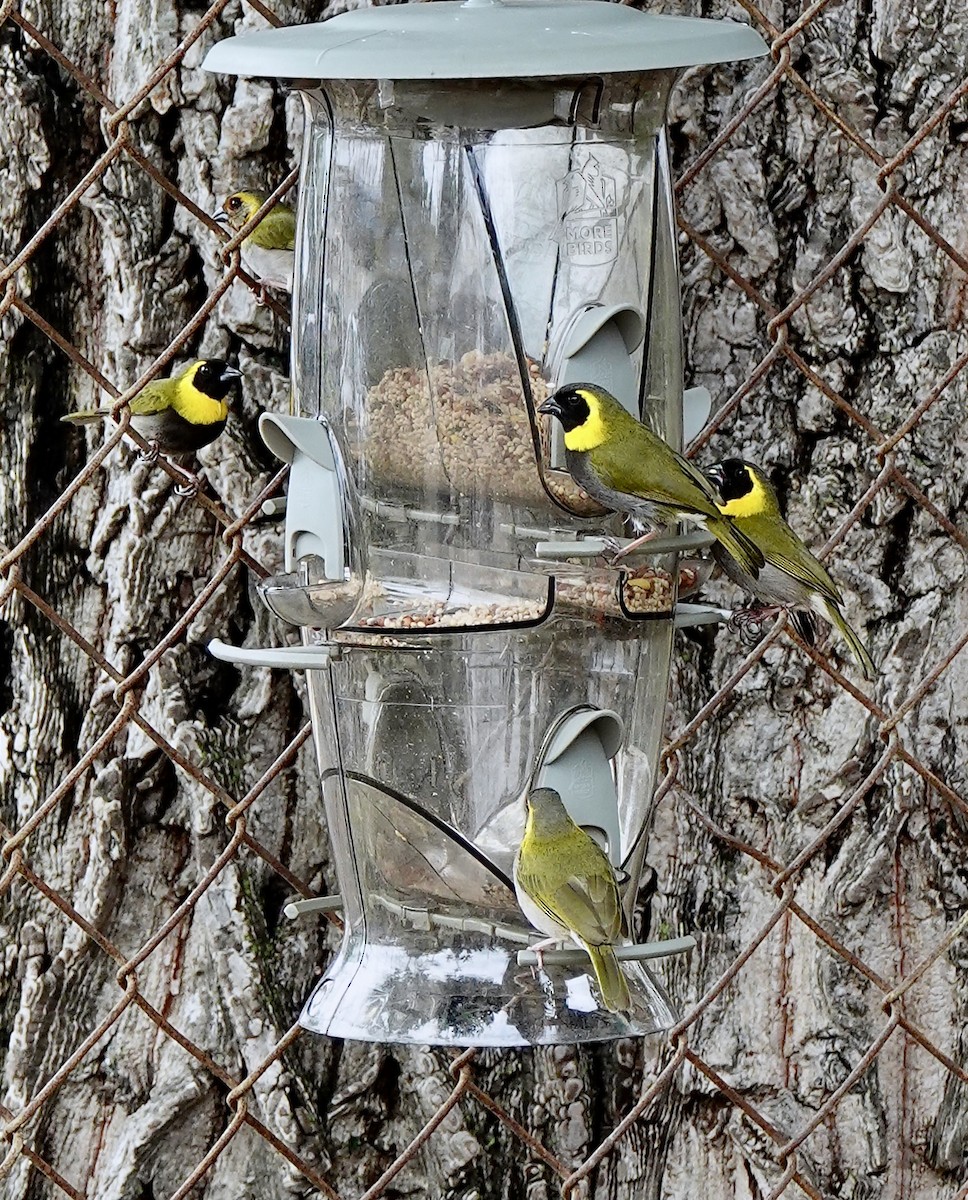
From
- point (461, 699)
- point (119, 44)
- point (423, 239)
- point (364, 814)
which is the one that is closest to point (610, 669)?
point (461, 699)

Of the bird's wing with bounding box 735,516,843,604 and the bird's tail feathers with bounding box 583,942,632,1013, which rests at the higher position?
the bird's wing with bounding box 735,516,843,604

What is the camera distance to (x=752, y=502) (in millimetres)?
2703

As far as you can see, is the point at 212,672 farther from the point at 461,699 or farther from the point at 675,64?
the point at 675,64

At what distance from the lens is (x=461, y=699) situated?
7.63 feet

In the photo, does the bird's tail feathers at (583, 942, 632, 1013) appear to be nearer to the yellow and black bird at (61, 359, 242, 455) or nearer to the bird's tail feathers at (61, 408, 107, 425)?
the yellow and black bird at (61, 359, 242, 455)

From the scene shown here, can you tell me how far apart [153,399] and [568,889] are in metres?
0.97

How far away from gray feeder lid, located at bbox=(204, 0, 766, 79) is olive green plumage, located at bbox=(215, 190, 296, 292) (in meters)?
0.48

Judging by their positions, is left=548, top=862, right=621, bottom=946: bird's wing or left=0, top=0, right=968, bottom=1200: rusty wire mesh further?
left=0, top=0, right=968, bottom=1200: rusty wire mesh

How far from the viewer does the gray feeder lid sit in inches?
78.2

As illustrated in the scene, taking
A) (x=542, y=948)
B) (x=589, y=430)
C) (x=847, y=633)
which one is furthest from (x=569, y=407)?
(x=847, y=633)

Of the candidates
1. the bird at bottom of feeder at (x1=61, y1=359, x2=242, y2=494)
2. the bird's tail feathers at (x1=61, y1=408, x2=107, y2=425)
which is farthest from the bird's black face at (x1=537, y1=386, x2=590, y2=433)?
the bird's tail feathers at (x1=61, y1=408, x2=107, y2=425)

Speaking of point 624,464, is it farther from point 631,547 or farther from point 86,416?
point 86,416

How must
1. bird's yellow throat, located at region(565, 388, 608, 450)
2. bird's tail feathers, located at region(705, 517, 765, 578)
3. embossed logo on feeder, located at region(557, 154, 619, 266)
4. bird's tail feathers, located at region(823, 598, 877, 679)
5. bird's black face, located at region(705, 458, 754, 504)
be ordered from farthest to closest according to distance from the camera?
bird's tail feathers, located at region(823, 598, 877, 679) → bird's black face, located at region(705, 458, 754, 504) → bird's tail feathers, located at region(705, 517, 765, 578) → embossed logo on feeder, located at region(557, 154, 619, 266) → bird's yellow throat, located at region(565, 388, 608, 450)

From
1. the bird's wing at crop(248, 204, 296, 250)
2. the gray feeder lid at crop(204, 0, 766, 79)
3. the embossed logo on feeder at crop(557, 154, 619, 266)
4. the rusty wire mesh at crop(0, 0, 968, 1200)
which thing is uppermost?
the gray feeder lid at crop(204, 0, 766, 79)
